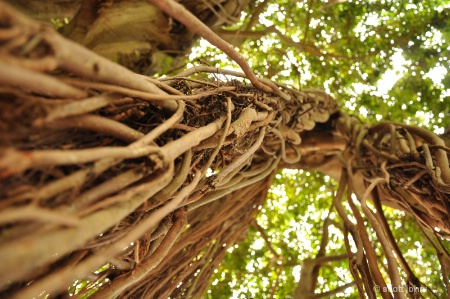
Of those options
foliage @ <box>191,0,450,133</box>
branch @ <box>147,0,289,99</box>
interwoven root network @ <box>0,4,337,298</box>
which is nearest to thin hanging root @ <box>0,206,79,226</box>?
interwoven root network @ <box>0,4,337,298</box>

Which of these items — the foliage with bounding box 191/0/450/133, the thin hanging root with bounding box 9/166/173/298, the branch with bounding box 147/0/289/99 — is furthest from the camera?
the foliage with bounding box 191/0/450/133

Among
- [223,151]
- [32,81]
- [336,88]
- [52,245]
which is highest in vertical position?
[336,88]

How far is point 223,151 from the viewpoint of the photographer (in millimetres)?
669

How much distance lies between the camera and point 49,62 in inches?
13.3

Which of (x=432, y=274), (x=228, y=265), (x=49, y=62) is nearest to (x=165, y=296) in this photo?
(x=49, y=62)

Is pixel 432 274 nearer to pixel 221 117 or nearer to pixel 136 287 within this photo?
pixel 136 287

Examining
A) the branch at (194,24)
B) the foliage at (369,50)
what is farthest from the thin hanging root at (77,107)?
the foliage at (369,50)

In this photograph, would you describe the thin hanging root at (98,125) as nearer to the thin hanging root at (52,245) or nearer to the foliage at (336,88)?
the thin hanging root at (52,245)

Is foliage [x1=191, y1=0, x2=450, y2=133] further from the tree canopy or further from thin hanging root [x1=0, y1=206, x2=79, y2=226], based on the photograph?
thin hanging root [x1=0, y1=206, x2=79, y2=226]

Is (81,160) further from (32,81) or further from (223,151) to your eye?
(223,151)

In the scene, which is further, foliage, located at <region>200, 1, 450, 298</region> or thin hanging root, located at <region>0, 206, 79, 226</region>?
foliage, located at <region>200, 1, 450, 298</region>

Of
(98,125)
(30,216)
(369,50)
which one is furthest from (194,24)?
(369,50)

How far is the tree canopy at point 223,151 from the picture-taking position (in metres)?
0.36

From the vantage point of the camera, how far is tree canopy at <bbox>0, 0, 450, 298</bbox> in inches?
14.1
